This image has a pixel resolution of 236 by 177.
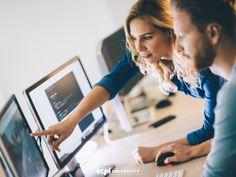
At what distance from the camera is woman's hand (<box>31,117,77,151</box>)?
5.23 ft

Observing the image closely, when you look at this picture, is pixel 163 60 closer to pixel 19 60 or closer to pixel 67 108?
pixel 67 108

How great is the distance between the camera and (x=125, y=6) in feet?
10.9

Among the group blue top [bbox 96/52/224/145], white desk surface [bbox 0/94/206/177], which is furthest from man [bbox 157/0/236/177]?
white desk surface [bbox 0/94/206/177]

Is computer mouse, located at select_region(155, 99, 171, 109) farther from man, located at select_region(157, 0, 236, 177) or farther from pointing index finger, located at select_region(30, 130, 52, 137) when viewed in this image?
man, located at select_region(157, 0, 236, 177)

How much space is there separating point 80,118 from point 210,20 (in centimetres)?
79

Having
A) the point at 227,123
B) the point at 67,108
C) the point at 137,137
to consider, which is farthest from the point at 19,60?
the point at 227,123

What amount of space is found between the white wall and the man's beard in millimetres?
1204

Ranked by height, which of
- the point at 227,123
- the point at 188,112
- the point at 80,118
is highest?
the point at 227,123

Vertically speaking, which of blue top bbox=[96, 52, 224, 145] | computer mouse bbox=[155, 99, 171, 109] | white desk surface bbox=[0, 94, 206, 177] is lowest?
computer mouse bbox=[155, 99, 171, 109]

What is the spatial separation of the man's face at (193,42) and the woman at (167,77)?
0.38m

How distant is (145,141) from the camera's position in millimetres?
2023

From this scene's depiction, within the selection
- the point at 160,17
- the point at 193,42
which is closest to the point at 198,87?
the point at 160,17

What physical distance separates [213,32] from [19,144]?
2.40 ft

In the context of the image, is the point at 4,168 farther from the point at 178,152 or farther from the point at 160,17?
the point at 160,17
